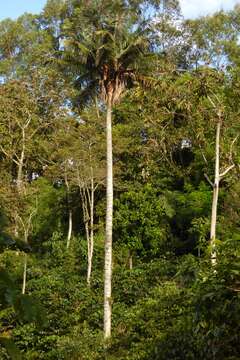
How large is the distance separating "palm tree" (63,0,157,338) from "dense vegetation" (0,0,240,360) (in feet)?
0.14

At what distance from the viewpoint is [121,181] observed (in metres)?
26.6

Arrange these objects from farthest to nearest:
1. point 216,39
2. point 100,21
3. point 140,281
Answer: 1. point 216,39
2. point 140,281
3. point 100,21

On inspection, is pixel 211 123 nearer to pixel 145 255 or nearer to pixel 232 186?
pixel 232 186

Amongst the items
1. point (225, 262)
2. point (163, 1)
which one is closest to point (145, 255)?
point (163, 1)

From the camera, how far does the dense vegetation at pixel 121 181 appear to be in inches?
133

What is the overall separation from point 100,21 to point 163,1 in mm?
16921

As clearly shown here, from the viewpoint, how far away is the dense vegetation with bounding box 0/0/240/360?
338 centimetres

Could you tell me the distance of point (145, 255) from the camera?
25.7 m

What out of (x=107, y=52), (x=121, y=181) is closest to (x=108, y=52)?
(x=107, y=52)

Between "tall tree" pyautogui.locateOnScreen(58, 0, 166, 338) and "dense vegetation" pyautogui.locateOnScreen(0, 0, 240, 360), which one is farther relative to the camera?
"tall tree" pyautogui.locateOnScreen(58, 0, 166, 338)

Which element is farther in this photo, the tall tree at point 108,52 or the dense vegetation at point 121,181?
the tall tree at point 108,52

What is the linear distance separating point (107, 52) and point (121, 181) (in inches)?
411

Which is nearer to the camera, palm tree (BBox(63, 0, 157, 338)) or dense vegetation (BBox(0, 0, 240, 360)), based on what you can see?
dense vegetation (BBox(0, 0, 240, 360))

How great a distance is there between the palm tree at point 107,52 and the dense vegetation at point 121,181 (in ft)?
0.14
